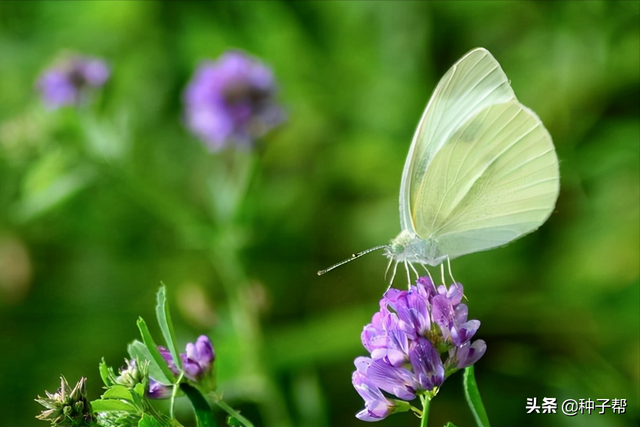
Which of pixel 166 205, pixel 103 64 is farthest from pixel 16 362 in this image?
pixel 103 64

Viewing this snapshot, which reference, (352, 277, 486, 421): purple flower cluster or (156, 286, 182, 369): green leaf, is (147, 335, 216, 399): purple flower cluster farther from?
(352, 277, 486, 421): purple flower cluster

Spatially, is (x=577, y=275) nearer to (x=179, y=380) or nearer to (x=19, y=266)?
(x=179, y=380)

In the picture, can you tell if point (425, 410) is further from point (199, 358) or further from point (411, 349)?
point (199, 358)

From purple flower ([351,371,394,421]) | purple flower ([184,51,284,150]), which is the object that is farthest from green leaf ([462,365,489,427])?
purple flower ([184,51,284,150])

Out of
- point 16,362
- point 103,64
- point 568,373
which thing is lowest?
point 568,373

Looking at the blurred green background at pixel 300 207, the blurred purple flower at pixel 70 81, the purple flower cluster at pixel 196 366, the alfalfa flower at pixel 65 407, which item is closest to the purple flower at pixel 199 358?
the purple flower cluster at pixel 196 366

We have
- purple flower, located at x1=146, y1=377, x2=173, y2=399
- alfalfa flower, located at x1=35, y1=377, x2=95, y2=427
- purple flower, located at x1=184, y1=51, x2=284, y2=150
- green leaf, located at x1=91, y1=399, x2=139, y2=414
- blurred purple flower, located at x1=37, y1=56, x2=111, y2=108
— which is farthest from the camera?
purple flower, located at x1=184, y1=51, x2=284, y2=150
